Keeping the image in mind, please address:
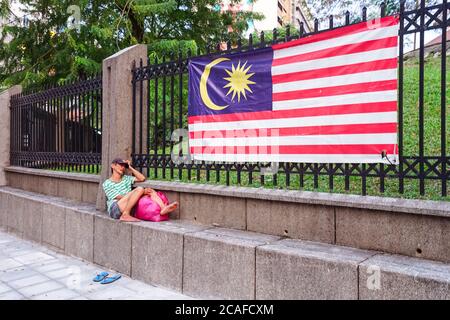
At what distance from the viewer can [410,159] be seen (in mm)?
3799

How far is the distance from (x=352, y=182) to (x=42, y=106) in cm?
703

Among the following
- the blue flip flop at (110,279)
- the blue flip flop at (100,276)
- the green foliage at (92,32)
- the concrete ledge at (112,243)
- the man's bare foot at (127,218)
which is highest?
the green foliage at (92,32)

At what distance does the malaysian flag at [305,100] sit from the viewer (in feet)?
12.8

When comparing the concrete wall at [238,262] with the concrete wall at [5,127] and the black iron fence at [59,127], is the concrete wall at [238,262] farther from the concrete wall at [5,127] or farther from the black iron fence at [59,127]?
the concrete wall at [5,127]

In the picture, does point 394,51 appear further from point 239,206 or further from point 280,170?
point 239,206

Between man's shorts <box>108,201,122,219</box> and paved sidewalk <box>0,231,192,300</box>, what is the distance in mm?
790

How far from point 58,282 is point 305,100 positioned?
3909mm

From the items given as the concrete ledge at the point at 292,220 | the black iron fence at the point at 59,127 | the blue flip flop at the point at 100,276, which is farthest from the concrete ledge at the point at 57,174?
the concrete ledge at the point at 292,220

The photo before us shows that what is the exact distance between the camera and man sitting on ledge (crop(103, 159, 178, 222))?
18.6 ft

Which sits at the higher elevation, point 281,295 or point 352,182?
point 352,182

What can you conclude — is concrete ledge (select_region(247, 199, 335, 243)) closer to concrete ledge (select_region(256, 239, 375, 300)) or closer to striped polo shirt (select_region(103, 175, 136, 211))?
concrete ledge (select_region(256, 239, 375, 300))

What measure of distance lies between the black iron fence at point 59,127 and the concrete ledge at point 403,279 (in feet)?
16.9

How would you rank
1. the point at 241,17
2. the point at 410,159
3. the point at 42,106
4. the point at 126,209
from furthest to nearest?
the point at 241,17
the point at 42,106
the point at 126,209
the point at 410,159
